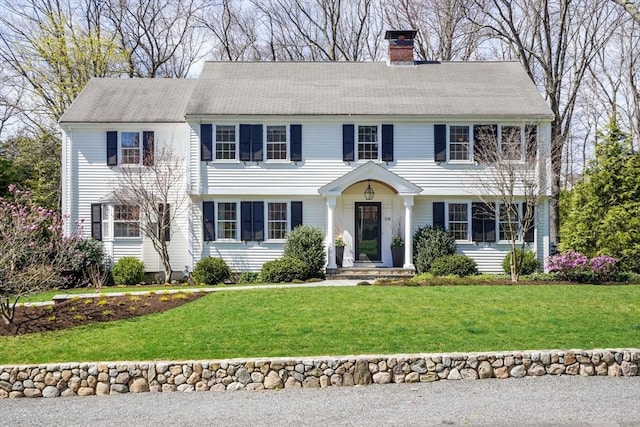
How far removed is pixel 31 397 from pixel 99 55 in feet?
85.7

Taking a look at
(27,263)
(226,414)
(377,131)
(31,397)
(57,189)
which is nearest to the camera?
(226,414)

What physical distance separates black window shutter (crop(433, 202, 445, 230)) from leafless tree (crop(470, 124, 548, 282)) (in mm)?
1128

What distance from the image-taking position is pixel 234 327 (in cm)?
1209

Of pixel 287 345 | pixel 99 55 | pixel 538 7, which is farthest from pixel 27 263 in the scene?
pixel 538 7

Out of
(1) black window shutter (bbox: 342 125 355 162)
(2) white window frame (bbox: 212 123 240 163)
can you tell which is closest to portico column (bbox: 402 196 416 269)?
(1) black window shutter (bbox: 342 125 355 162)

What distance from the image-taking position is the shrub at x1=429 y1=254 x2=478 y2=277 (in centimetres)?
2091

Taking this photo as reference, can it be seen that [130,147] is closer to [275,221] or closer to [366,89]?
[275,221]

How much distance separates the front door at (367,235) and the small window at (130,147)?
7.65 meters

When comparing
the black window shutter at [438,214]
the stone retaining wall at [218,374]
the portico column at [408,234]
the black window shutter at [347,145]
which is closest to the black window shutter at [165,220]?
the black window shutter at [347,145]

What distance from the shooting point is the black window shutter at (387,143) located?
22375 mm

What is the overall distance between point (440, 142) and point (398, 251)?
380cm

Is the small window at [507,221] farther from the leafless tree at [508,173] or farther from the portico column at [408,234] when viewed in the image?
the portico column at [408,234]

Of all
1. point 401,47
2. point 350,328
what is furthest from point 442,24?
point 350,328

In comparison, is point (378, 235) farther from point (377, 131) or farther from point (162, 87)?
point (162, 87)
